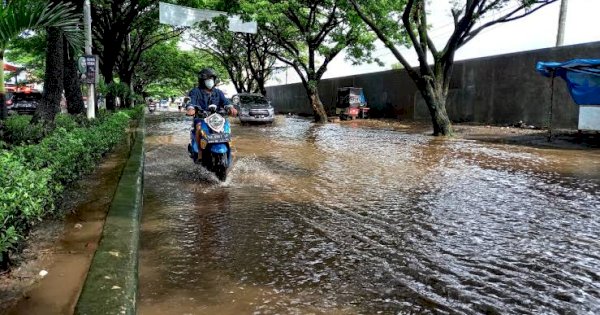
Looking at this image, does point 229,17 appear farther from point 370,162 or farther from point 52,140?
point 52,140

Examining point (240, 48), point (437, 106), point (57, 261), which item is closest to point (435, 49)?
point (437, 106)

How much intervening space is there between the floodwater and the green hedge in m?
0.91

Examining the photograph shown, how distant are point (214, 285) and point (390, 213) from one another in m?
2.66

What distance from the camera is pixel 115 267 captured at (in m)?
3.29

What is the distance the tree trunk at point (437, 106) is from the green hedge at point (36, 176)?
11.3 meters

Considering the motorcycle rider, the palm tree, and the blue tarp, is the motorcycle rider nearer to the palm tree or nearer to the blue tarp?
the palm tree

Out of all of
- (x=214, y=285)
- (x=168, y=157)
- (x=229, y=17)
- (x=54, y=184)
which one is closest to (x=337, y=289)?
(x=214, y=285)

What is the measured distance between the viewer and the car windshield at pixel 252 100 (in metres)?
23.9

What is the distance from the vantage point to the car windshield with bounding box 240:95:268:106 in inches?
939

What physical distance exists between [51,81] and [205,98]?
13.2 feet

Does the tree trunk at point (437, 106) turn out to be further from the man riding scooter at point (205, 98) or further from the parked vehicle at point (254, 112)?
the man riding scooter at point (205, 98)

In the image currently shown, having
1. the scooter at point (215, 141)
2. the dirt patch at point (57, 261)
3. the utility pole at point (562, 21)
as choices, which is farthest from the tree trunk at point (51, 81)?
the utility pole at point (562, 21)

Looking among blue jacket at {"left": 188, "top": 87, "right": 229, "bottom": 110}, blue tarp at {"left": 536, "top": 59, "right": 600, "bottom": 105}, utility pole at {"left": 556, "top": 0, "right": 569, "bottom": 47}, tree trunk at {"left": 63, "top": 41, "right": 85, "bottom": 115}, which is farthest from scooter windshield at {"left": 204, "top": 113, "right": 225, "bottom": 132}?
utility pole at {"left": 556, "top": 0, "right": 569, "bottom": 47}

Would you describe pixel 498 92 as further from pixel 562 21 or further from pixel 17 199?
pixel 17 199
